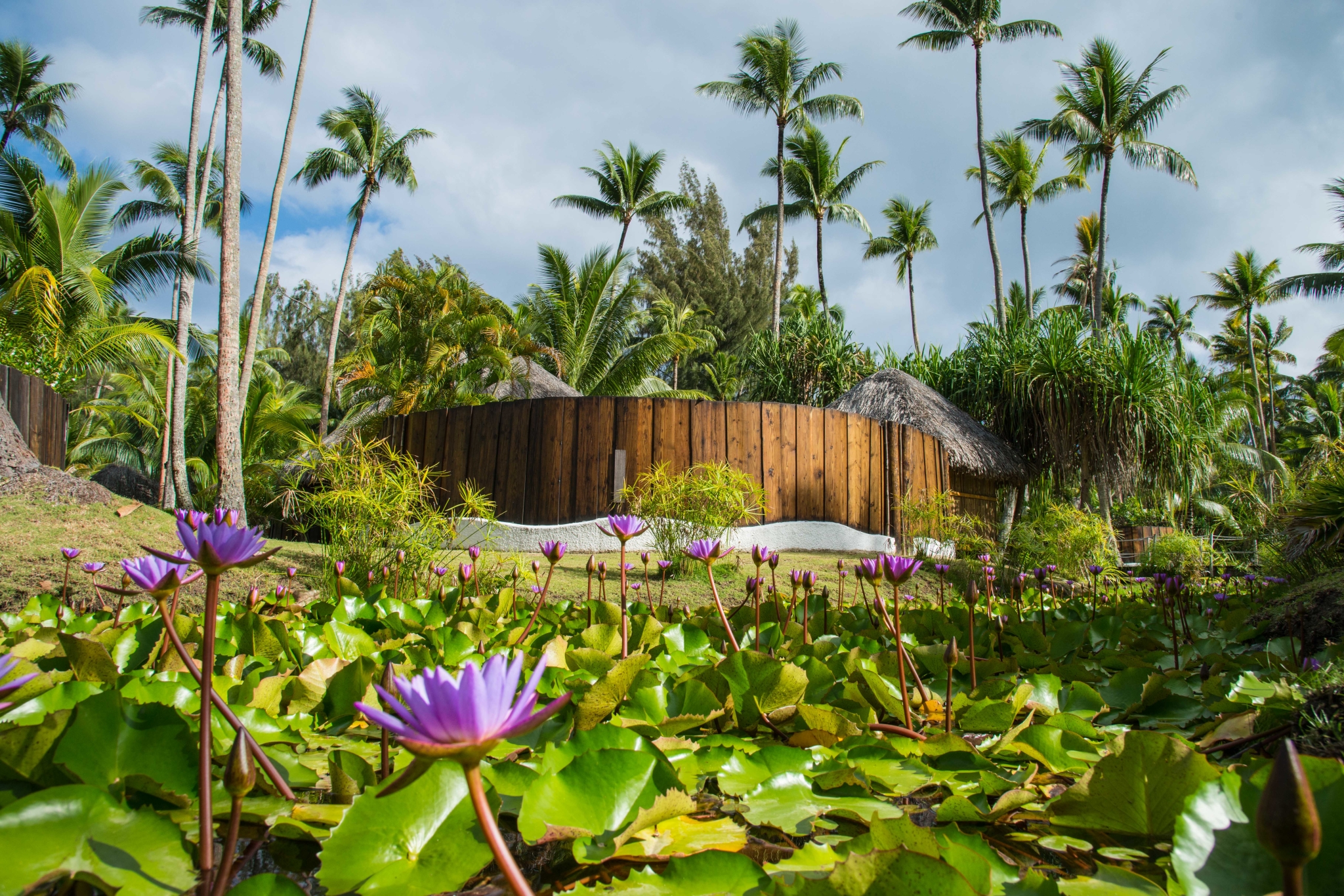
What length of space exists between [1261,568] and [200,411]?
1917 cm

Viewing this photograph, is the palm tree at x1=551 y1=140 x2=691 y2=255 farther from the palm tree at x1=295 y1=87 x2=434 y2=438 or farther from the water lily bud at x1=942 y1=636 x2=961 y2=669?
the water lily bud at x1=942 y1=636 x2=961 y2=669

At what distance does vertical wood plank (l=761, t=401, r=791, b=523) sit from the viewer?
8.38 metres

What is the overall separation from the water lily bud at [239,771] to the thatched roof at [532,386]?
46.5ft

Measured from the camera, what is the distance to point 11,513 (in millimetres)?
3852

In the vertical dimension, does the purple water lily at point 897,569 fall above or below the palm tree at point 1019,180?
below

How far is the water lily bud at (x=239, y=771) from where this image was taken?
2.04ft

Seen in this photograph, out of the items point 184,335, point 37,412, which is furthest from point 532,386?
point 37,412

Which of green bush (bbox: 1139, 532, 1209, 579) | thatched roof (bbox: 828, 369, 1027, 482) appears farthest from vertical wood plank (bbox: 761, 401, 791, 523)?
green bush (bbox: 1139, 532, 1209, 579)

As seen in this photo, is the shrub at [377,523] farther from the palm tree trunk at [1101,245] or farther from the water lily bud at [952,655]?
the palm tree trunk at [1101,245]

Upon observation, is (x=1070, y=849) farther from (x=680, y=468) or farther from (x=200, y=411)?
(x=200, y=411)

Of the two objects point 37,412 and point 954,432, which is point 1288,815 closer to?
point 37,412

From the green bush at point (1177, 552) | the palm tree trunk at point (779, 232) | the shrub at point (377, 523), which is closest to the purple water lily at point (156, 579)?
the shrub at point (377, 523)

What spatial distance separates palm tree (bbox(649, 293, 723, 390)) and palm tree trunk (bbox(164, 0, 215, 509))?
13452 mm

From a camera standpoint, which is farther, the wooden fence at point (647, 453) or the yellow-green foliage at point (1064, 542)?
the wooden fence at point (647, 453)
